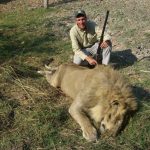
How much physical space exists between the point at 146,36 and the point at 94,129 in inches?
199

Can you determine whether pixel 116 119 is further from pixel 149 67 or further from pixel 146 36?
pixel 146 36

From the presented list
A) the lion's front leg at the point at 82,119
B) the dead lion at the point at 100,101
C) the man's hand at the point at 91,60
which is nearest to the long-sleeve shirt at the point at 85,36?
the man's hand at the point at 91,60

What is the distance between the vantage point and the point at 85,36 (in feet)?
30.1

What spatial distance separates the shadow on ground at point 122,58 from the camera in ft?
30.6

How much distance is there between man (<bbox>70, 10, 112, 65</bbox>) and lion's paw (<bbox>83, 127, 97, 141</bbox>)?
8.65 feet

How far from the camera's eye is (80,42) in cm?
929

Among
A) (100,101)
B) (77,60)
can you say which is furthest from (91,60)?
(100,101)

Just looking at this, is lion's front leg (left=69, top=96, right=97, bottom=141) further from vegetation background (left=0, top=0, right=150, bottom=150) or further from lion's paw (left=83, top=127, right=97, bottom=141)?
vegetation background (left=0, top=0, right=150, bottom=150)

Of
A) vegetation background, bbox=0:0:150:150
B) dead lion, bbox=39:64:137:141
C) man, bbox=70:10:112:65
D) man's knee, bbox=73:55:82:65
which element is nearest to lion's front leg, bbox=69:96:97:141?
dead lion, bbox=39:64:137:141

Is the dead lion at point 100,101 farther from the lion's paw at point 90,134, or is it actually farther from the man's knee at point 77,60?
the man's knee at point 77,60

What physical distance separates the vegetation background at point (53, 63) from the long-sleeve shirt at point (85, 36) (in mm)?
610

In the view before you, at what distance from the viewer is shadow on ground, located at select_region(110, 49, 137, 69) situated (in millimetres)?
9332

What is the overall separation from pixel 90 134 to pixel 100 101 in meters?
0.53

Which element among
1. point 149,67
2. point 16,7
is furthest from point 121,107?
point 16,7
